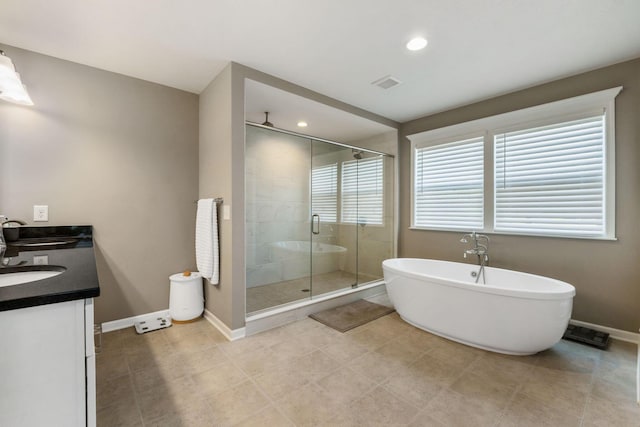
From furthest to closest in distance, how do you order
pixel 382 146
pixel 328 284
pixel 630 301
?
pixel 382 146, pixel 328 284, pixel 630 301

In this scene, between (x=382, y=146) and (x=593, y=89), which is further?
(x=382, y=146)

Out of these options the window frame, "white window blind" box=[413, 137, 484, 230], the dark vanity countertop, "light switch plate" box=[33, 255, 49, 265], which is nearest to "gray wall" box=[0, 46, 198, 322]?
the dark vanity countertop

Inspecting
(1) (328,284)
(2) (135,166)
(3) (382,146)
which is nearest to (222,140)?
(2) (135,166)

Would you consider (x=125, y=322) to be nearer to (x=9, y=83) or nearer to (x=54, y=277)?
(x=54, y=277)

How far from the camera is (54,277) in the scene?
3.55 feet

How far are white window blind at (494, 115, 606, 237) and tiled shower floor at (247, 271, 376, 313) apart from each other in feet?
6.72

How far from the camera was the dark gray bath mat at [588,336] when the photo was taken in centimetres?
236

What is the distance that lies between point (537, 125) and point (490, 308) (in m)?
2.10

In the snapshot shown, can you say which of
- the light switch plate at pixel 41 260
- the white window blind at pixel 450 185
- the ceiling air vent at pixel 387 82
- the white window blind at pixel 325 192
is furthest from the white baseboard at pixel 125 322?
the white window blind at pixel 450 185

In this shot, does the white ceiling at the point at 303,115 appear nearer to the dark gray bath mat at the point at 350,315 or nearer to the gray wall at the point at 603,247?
the gray wall at the point at 603,247

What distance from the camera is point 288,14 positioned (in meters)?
1.90

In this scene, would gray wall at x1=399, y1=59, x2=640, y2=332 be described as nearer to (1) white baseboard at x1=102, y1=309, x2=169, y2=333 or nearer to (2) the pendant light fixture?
(1) white baseboard at x1=102, y1=309, x2=169, y2=333

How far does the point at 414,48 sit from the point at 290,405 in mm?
2815

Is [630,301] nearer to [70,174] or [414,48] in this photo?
[414,48]
